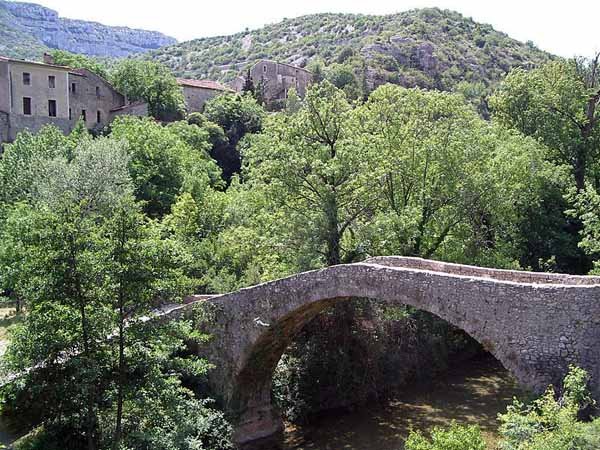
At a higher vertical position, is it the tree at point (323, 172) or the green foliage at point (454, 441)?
the tree at point (323, 172)

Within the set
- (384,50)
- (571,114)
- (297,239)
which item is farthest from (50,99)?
(384,50)

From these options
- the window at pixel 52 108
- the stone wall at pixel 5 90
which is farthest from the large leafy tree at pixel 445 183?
the stone wall at pixel 5 90

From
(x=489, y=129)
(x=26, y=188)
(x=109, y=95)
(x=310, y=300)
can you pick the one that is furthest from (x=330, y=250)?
(x=109, y=95)

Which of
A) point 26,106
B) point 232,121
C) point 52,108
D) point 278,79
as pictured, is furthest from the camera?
point 278,79

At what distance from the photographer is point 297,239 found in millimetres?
22359

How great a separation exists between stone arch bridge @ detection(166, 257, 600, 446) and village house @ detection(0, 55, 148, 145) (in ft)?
116

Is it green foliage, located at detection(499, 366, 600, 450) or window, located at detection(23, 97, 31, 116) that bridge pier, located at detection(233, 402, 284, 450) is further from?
window, located at detection(23, 97, 31, 116)

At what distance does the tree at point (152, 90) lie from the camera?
6031cm

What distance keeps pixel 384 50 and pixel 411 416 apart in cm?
9187

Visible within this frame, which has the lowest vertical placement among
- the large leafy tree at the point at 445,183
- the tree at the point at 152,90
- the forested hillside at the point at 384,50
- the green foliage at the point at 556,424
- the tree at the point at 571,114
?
the green foliage at the point at 556,424

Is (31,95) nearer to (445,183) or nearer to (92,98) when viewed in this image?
(92,98)

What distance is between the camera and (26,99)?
48.9m

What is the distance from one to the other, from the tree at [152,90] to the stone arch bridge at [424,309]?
4298cm

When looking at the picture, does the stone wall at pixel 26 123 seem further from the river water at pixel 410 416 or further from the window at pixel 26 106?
the river water at pixel 410 416
